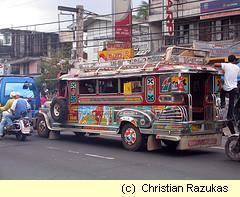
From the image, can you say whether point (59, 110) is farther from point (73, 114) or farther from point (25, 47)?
point (25, 47)

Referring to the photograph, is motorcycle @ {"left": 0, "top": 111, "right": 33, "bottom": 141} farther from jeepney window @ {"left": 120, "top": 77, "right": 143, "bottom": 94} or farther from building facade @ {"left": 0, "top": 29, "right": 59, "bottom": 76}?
building facade @ {"left": 0, "top": 29, "right": 59, "bottom": 76}

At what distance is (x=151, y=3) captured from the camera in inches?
1139

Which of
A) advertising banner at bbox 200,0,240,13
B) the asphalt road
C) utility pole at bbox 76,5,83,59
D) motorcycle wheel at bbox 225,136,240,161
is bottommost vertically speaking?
the asphalt road

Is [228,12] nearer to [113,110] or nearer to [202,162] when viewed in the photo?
[113,110]

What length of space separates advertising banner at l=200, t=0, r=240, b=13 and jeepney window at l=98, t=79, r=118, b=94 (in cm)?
1315

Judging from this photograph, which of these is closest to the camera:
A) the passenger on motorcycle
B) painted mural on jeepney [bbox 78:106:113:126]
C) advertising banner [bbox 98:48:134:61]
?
painted mural on jeepney [bbox 78:106:113:126]

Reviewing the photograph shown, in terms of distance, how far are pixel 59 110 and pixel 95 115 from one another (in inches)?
61.9

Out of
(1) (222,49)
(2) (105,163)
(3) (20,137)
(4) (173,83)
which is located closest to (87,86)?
(3) (20,137)

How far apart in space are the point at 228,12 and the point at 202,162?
51.4 feet

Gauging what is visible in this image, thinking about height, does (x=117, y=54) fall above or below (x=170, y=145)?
above

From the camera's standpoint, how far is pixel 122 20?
2630 cm

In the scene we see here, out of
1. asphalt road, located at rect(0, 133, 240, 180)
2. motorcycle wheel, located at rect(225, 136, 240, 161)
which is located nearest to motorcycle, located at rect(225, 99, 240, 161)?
motorcycle wheel, located at rect(225, 136, 240, 161)

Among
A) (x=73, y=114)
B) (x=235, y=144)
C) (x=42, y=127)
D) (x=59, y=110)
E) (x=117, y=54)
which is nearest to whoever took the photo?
(x=235, y=144)

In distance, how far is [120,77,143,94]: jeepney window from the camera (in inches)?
452
